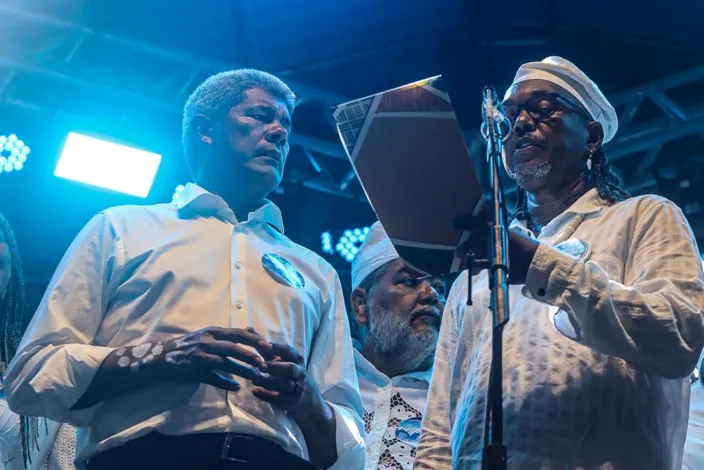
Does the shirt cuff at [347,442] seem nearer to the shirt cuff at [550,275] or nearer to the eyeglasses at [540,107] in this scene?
the shirt cuff at [550,275]

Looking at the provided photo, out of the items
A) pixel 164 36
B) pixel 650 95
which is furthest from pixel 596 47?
pixel 164 36

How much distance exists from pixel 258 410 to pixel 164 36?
13.5 ft

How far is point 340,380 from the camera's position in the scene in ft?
7.80

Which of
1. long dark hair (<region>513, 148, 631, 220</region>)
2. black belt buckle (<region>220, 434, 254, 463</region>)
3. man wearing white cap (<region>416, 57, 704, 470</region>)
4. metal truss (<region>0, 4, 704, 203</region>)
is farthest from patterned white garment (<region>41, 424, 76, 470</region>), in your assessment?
metal truss (<region>0, 4, 704, 203</region>)

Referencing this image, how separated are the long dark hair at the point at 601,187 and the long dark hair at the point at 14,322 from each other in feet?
6.66

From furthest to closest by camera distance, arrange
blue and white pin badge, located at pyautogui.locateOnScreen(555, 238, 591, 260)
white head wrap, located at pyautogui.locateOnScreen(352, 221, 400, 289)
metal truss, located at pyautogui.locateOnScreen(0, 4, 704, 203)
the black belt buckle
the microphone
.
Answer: metal truss, located at pyautogui.locateOnScreen(0, 4, 704, 203) → white head wrap, located at pyautogui.locateOnScreen(352, 221, 400, 289) → blue and white pin badge, located at pyautogui.locateOnScreen(555, 238, 591, 260) → the black belt buckle → the microphone

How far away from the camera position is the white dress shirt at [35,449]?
336 centimetres

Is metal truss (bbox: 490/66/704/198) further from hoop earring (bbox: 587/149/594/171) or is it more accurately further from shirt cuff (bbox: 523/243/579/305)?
shirt cuff (bbox: 523/243/579/305)

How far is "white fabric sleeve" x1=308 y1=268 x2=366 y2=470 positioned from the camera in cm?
226

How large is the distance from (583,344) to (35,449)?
2.40 m

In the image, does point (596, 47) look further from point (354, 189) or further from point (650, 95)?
point (354, 189)

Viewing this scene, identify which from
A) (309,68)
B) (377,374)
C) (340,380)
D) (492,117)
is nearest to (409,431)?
(377,374)

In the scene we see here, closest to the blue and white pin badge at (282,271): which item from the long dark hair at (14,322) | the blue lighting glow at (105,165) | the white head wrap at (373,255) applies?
the long dark hair at (14,322)

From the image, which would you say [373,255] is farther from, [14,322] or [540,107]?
[540,107]
